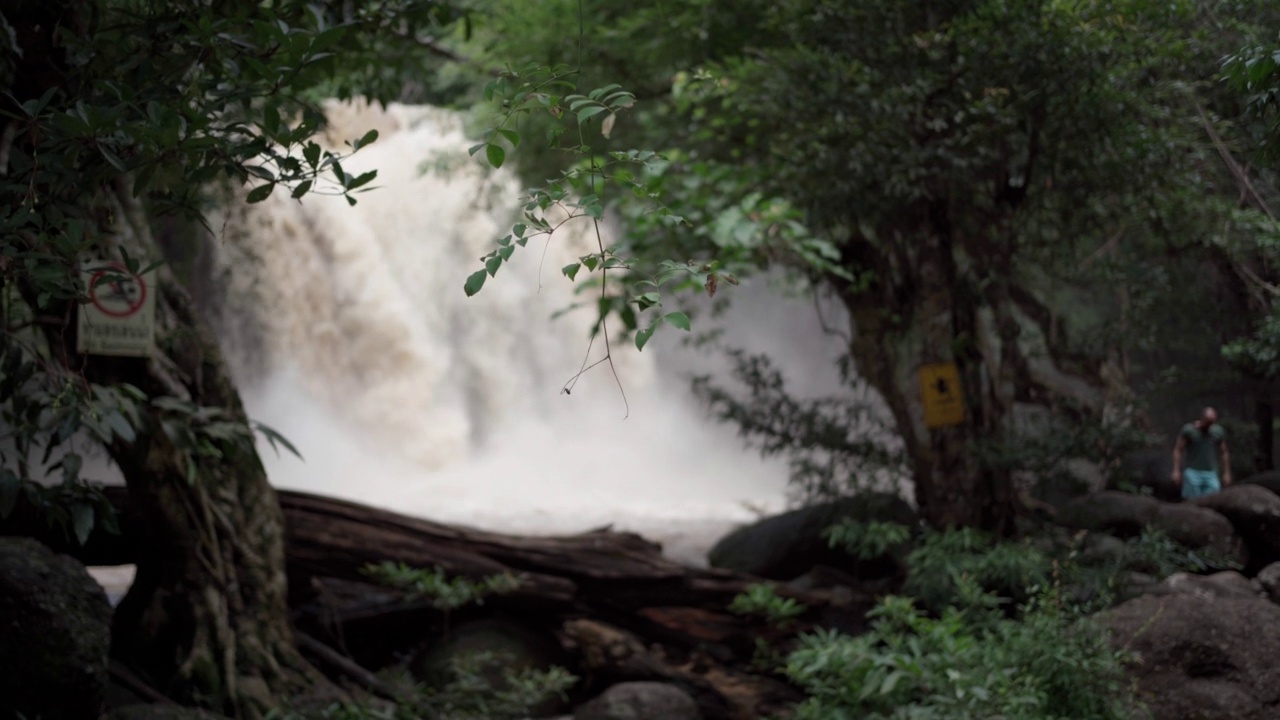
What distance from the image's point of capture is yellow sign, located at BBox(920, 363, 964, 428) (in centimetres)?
587

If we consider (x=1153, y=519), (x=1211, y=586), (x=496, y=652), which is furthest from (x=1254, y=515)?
(x=496, y=652)

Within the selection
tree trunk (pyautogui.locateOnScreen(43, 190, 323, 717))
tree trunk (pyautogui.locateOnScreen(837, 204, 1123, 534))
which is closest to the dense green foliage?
tree trunk (pyautogui.locateOnScreen(837, 204, 1123, 534))

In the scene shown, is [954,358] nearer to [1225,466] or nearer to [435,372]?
[1225,466]

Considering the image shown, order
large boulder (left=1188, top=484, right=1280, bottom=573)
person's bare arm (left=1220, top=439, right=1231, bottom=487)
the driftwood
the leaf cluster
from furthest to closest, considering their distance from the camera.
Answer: person's bare arm (left=1220, top=439, right=1231, bottom=487), large boulder (left=1188, top=484, right=1280, bottom=573), the driftwood, the leaf cluster

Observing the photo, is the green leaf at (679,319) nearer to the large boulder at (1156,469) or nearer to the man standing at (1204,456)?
the man standing at (1204,456)

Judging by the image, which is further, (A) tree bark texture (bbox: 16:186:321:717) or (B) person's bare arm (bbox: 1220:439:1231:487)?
(B) person's bare arm (bbox: 1220:439:1231:487)

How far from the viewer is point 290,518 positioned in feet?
17.0

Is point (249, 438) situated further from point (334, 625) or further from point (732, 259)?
point (732, 259)

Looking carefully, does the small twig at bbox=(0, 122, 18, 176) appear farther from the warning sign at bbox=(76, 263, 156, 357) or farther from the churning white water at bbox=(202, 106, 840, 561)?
the churning white water at bbox=(202, 106, 840, 561)

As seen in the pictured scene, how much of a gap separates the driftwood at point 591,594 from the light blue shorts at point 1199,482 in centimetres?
285

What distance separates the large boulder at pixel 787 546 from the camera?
7.14m

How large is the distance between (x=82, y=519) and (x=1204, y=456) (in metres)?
6.91

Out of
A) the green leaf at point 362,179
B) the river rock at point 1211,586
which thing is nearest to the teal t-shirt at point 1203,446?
the river rock at point 1211,586

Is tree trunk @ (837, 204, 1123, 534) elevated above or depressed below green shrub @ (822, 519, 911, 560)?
above
